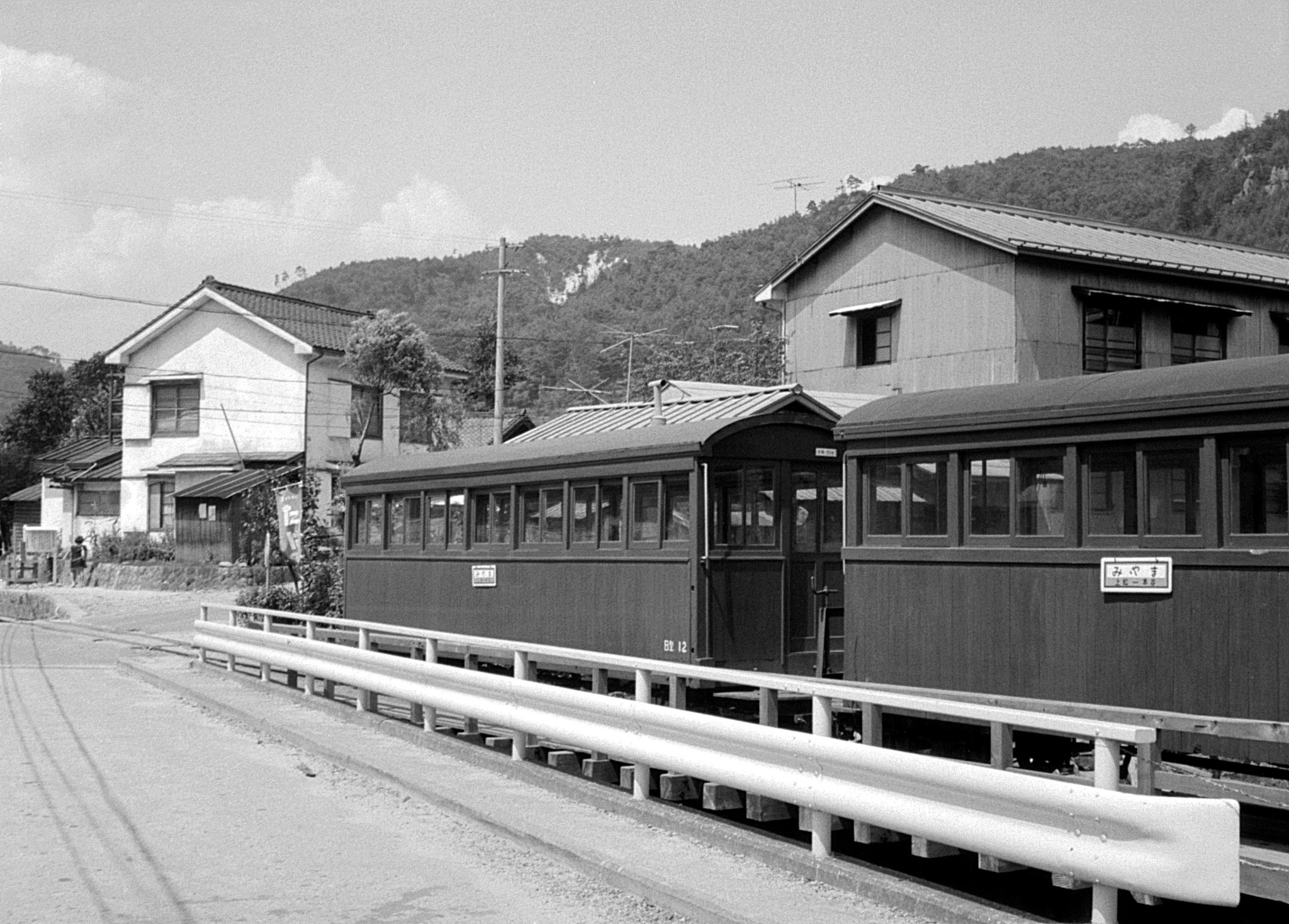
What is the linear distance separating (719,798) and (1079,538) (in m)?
2.90

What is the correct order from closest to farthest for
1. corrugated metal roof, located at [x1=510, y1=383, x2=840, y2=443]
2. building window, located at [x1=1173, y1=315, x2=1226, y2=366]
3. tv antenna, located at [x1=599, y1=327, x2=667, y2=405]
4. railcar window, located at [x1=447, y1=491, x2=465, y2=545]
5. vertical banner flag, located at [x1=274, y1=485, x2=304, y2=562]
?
corrugated metal roof, located at [x1=510, y1=383, x2=840, y2=443]
railcar window, located at [x1=447, y1=491, x2=465, y2=545]
vertical banner flag, located at [x1=274, y1=485, x2=304, y2=562]
building window, located at [x1=1173, y1=315, x2=1226, y2=366]
tv antenna, located at [x1=599, y1=327, x2=667, y2=405]

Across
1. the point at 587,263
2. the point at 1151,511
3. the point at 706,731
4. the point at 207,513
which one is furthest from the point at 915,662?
the point at 587,263

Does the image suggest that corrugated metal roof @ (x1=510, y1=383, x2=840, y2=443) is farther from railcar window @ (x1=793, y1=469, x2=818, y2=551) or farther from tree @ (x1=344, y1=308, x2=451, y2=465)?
tree @ (x1=344, y1=308, x2=451, y2=465)

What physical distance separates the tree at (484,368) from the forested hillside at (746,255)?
4.22ft

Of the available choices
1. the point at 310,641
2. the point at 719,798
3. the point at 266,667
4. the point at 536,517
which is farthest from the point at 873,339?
the point at 719,798

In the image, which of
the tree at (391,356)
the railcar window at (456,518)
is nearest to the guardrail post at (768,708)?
the railcar window at (456,518)

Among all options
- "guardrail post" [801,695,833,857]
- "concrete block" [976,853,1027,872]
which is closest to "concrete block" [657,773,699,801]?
"guardrail post" [801,695,833,857]

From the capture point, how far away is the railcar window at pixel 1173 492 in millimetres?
8953

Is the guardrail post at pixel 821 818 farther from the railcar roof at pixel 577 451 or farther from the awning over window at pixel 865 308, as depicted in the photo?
the awning over window at pixel 865 308

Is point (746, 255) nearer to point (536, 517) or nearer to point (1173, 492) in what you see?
point (536, 517)

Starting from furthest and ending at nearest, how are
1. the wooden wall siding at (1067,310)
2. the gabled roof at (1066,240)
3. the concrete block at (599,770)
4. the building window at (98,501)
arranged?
the building window at (98,501) < the gabled roof at (1066,240) < the wooden wall siding at (1067,310) < the concrete block at (599,770)

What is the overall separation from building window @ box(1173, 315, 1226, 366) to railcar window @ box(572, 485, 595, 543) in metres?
18.1

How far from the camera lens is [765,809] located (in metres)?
9.04

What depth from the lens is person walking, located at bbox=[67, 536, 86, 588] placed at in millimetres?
47594
